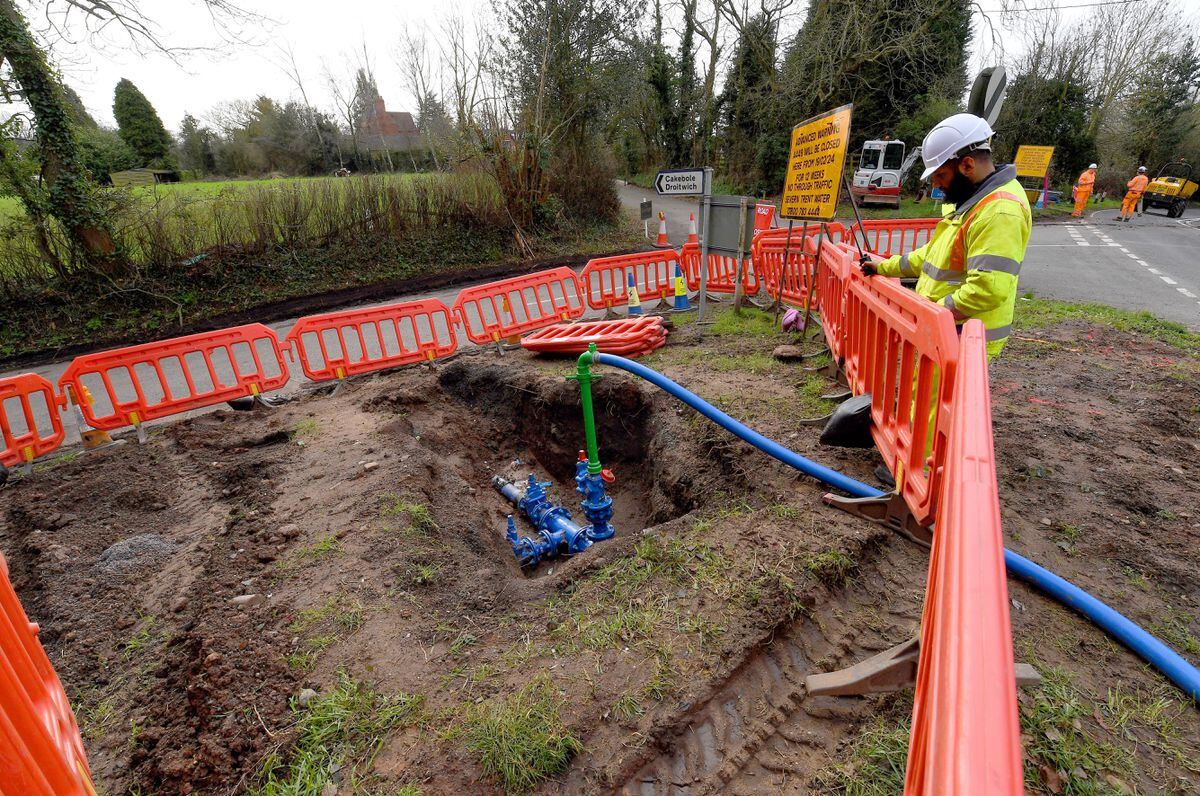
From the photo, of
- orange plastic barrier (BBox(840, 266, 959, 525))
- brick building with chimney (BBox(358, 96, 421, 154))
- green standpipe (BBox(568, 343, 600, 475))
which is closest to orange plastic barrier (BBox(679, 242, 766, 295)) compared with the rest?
green standpipe (BBox(568, 343, 600, 475))

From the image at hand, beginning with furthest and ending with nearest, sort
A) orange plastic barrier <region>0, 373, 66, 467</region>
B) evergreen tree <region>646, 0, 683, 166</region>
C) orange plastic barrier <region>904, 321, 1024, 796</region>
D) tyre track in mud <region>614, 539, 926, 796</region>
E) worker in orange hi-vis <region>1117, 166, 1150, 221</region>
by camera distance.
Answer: evergreen tree <region>646, 0, 683, 166</region> < worker in orange hi-vis <region>1117, 166, 1150, 221</region> < orange plastic barrier <region>0, 373, 66, 467</region> < tyre track in mud <region>614, 539, 926, 796</region> < orange plastic barrier <region>904, 321, 1024, 796</region>

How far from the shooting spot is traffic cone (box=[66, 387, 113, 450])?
19.0 feet

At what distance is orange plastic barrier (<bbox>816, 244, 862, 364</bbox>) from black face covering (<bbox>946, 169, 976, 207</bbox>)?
2.79ft

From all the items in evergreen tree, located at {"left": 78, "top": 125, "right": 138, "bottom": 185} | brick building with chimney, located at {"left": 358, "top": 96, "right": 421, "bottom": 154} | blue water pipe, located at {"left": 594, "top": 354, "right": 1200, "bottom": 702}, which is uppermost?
brick building with chimney, located at {"left": 358, "top": 96, "right": 421, "bottom": 154}

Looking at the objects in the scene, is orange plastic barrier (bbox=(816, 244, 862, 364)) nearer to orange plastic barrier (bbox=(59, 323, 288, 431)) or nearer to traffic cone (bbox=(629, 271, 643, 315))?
traffic cone (bbox=(629, 271, 643, 315))

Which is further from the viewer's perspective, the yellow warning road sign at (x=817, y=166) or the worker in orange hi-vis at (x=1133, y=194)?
the worker in orange hi-vis at (x=1133, y=194)

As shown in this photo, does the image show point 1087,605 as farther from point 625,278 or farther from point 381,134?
point 381,134

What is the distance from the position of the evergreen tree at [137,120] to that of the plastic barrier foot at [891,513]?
3240cm

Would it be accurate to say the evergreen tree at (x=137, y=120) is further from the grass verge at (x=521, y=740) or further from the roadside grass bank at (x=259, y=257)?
the grass verge at (x=521, y=740)

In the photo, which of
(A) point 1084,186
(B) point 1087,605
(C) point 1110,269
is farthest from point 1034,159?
(B) point 1087,605

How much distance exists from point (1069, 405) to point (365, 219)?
14.5 meters

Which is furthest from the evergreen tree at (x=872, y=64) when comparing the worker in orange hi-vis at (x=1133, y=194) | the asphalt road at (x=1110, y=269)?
the worker in orange hi-vis at (x=1133, y=194)

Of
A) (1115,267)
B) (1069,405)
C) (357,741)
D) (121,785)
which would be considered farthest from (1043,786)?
(1115,267)

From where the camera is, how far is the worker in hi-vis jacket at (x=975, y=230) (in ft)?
9.52
